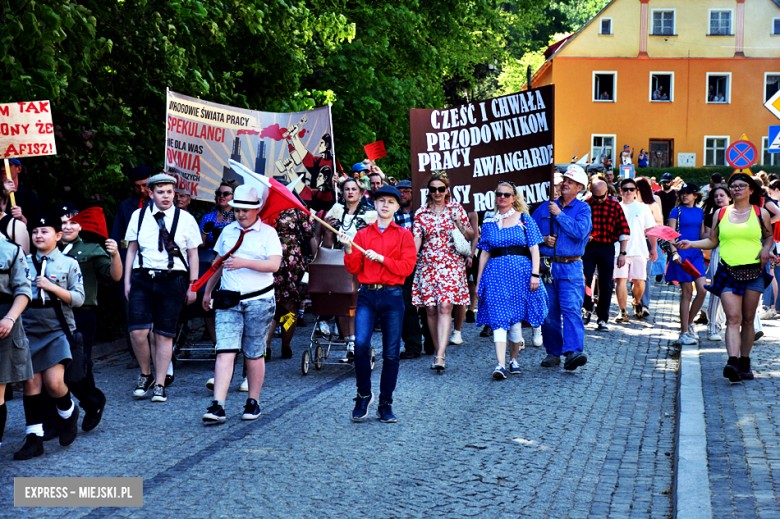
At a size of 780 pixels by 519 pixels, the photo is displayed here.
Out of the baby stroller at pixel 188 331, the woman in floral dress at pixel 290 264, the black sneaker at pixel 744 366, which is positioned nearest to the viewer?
the black sneaker at pixel 744 366

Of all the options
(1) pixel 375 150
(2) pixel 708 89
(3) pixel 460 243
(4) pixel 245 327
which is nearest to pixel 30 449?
(4) pixel 245 327

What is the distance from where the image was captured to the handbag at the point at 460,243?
33.1 ft

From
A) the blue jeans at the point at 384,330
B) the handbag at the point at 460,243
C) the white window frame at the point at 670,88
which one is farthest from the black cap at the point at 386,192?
the white window frame at the point at 670,88

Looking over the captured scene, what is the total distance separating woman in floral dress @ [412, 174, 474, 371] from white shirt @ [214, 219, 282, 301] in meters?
2.88

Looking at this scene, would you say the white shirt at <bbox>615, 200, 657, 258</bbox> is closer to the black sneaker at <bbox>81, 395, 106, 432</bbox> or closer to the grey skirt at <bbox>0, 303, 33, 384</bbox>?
the black sneaker at <bbox>81, 395, 106, 432</bbox>

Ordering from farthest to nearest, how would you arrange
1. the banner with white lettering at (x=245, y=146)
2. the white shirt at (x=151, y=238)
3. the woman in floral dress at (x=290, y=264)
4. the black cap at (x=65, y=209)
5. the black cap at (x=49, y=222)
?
the banner with white lettering at (x=245, y=146) < the woman in floral dress at (x=290, y=264) < the white shirt at (x=151, y=238) < the black cap at (x=65, y=209) < the black cap at (x=49, y=222)

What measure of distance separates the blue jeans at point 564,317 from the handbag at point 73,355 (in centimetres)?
488

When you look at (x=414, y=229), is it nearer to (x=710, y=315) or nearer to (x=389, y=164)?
(x=710, y=315)

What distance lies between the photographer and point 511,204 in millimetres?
9328

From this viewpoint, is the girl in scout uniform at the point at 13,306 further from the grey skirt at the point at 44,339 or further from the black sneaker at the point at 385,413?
the black sneaker at the point at 385,413

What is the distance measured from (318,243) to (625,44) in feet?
140

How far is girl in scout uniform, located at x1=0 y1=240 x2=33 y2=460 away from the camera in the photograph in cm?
585

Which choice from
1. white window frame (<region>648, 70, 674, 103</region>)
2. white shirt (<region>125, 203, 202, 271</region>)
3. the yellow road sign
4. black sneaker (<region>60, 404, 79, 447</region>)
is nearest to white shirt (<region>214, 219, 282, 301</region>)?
white shirt (<region>125, 203, 202, 271</region>)

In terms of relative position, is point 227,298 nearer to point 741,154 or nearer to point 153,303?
point 153,303
